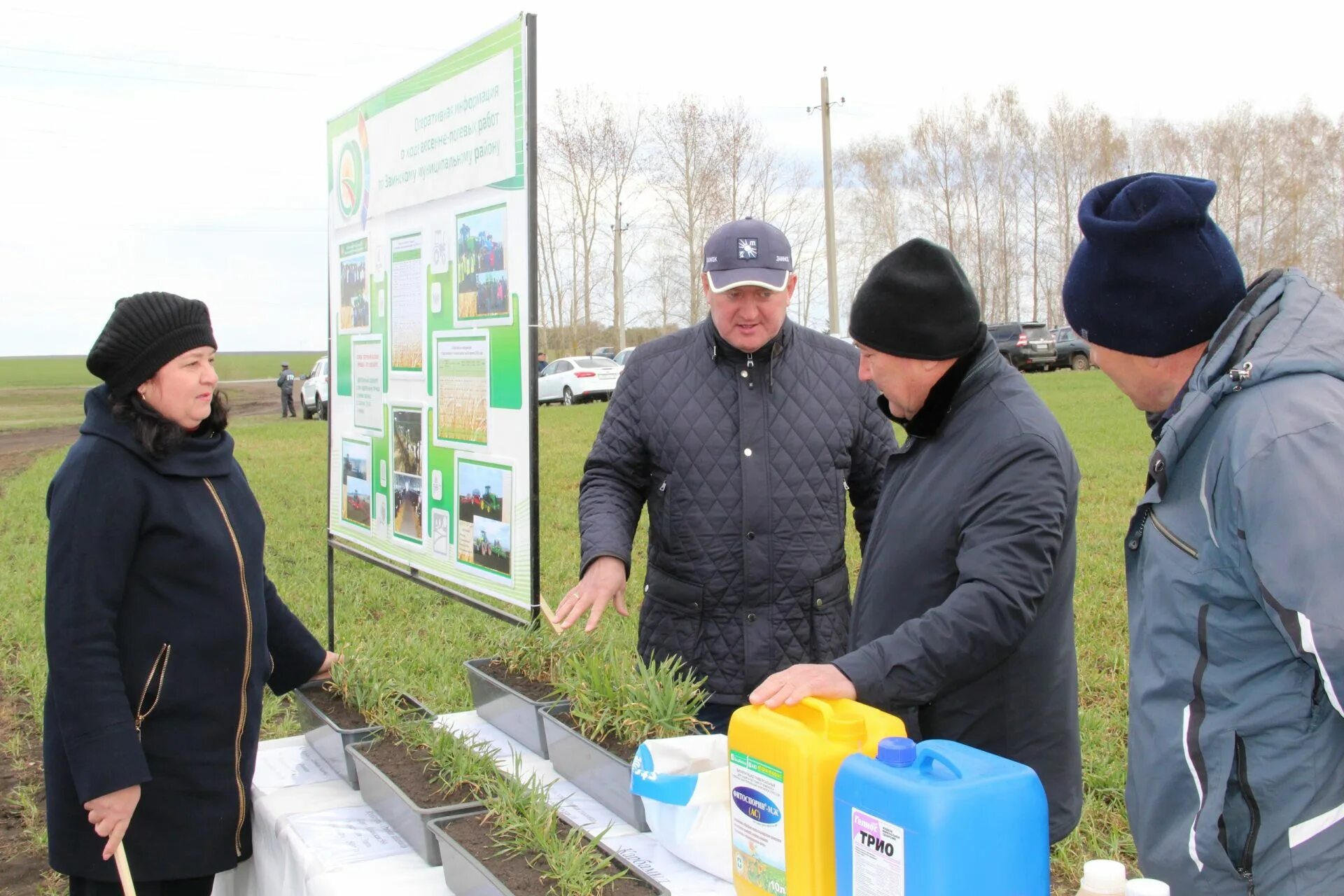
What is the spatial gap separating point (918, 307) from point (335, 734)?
1670mm

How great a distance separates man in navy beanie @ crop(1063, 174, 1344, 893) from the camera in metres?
1.32

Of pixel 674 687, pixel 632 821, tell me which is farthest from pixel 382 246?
pixel 632 821

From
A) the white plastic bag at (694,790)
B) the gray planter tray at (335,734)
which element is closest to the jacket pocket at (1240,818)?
the white plastic bag at (694,790)

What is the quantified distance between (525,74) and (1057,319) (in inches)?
2084

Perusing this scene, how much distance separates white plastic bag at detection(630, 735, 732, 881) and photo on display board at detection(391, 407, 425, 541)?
1.90m

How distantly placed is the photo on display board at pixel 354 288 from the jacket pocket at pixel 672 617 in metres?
1.62

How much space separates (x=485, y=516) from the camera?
10.6 feet

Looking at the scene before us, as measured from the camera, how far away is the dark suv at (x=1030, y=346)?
101 feet

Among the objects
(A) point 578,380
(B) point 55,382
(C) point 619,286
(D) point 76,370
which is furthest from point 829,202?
(D) point 76,370

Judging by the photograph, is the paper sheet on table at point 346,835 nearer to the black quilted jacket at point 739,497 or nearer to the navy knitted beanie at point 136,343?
the black quilted jacket at point 739,497

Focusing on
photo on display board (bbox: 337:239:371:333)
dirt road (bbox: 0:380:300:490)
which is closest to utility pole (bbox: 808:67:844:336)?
dirt road (bbox: 0:380:300:490)

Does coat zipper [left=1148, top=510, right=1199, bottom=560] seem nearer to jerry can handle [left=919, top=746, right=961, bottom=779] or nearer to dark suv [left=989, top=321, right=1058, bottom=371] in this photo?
jerry can handle [left=919, top=746, right=961, bottom=779]

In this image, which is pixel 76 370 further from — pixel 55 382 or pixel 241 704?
pixel 241 704

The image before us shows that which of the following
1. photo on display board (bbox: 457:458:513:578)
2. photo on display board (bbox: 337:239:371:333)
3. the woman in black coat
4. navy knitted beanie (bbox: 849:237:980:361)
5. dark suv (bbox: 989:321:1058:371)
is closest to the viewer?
navy knitted beanie (bbox: 849:237:980:361)
